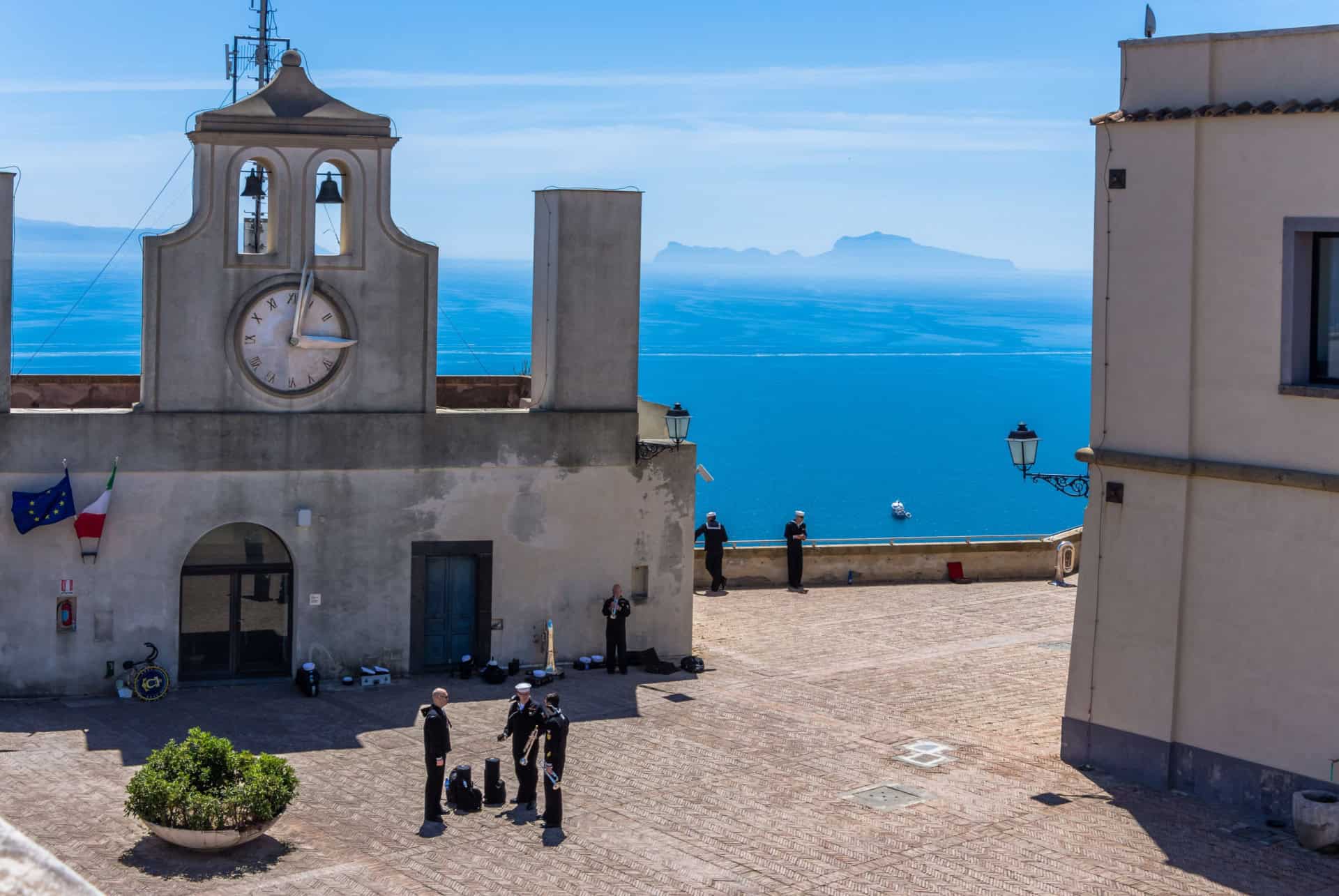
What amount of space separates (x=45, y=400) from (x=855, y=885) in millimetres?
16980

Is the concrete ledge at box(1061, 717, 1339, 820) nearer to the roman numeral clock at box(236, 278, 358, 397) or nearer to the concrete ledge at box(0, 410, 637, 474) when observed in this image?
the concrete ledge at box(0, 410, 637, 474)

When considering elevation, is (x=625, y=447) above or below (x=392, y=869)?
above

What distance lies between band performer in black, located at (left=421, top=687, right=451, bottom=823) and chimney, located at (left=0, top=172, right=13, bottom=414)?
29.5ft

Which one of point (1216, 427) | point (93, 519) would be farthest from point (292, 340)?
point (1216, 427)

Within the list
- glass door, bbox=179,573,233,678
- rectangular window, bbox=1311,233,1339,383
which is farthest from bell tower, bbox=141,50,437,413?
rectangular window, bbox=1311,233,1339,383

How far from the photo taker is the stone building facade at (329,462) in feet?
74.4

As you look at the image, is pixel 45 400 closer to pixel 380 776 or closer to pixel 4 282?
pixel 4 282

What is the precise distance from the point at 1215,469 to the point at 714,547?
13.2m

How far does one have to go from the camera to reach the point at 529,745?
17531 mm

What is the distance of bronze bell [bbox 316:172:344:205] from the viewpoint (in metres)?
23.8

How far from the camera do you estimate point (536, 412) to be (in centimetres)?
2491

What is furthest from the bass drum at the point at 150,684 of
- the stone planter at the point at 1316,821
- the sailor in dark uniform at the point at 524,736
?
the stone planter at the point at 1316,821

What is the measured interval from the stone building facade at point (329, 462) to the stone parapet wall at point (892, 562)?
18.2ft

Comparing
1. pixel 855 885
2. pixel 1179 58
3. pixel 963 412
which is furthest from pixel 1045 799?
pixel 963 412
